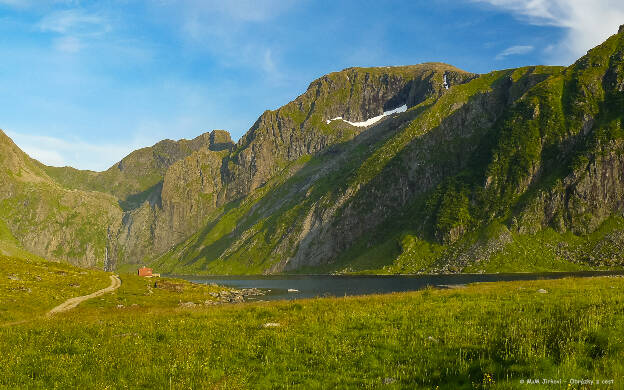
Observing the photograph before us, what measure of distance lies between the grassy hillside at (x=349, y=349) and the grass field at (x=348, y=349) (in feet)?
0.17

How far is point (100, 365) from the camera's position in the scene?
591 inches

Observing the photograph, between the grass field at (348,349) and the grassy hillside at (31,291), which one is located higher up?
the grass field at (348,349)

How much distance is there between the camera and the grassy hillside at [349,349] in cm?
1157

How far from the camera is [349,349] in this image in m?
15.3

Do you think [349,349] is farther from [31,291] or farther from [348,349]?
[31,291]

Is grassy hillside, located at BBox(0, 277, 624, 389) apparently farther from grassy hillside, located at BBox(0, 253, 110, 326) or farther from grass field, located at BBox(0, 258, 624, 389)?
grassy hillside, located at BBox(0, 253, 110, 326)

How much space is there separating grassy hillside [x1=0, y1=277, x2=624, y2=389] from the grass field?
52 mm

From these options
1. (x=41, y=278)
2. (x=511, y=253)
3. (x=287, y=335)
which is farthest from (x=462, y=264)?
(x=287, y=335)

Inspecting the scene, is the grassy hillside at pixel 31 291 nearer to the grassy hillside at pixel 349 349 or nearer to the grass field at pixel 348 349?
the grass field at pixel 348 349

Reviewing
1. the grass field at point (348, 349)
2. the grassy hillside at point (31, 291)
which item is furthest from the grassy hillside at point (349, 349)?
the grassy hillside at point (31, 291)

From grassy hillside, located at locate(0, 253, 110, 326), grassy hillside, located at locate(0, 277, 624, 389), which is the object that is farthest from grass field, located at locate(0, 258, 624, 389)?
grassy hillside, located at locate(0, 253, 110, 326)

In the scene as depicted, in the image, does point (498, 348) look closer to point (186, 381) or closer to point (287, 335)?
point (287, 335)

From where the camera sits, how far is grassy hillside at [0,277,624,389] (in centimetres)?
1157

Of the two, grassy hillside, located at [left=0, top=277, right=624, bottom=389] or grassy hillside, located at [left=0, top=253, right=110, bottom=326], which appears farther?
grassy hillside, located at [left=0, top=253, right=110, bottom=326]
